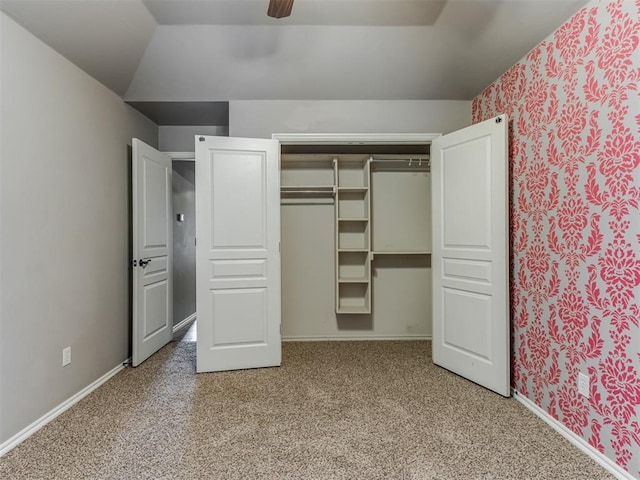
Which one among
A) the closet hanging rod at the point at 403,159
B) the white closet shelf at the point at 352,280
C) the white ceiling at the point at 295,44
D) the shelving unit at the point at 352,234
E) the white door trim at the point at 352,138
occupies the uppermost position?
the white ceiling at the point at 295,44

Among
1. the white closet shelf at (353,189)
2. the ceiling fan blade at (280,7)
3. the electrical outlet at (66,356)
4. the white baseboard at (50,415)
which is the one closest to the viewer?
the ceiling fan blade at (280,7)

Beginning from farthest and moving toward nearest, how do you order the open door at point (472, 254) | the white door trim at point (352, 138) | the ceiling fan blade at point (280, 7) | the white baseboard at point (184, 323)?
the white baseboard at point (184, 323) < the white door trim at point (352, 138) < the open door at point (472, 254) < the ceiling fan blade at point (280, 7)

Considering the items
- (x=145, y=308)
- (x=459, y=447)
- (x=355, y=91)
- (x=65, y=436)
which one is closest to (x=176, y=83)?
(x=355, y=91)

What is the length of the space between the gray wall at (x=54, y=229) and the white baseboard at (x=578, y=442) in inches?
123

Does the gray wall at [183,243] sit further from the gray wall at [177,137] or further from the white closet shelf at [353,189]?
the white closet shelf at [353,189]

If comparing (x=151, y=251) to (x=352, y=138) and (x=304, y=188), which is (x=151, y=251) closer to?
(x=304, y=188)

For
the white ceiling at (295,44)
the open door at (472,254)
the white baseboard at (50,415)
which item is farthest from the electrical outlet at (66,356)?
the open door at (472,254)

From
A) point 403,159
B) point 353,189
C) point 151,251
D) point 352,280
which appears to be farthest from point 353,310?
point 151,251

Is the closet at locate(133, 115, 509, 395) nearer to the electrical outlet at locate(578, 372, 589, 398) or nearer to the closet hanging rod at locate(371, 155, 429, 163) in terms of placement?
the closet hanging rod at locate(371, 155, 429, 163)

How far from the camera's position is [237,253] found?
9.76 ft

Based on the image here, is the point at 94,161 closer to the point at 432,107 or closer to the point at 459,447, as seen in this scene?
the point at 432,107

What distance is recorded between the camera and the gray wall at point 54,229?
75.5 inches

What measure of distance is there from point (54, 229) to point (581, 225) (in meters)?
3.22

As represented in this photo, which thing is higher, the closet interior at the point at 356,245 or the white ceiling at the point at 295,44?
the white ceiling at the point at 295,44
